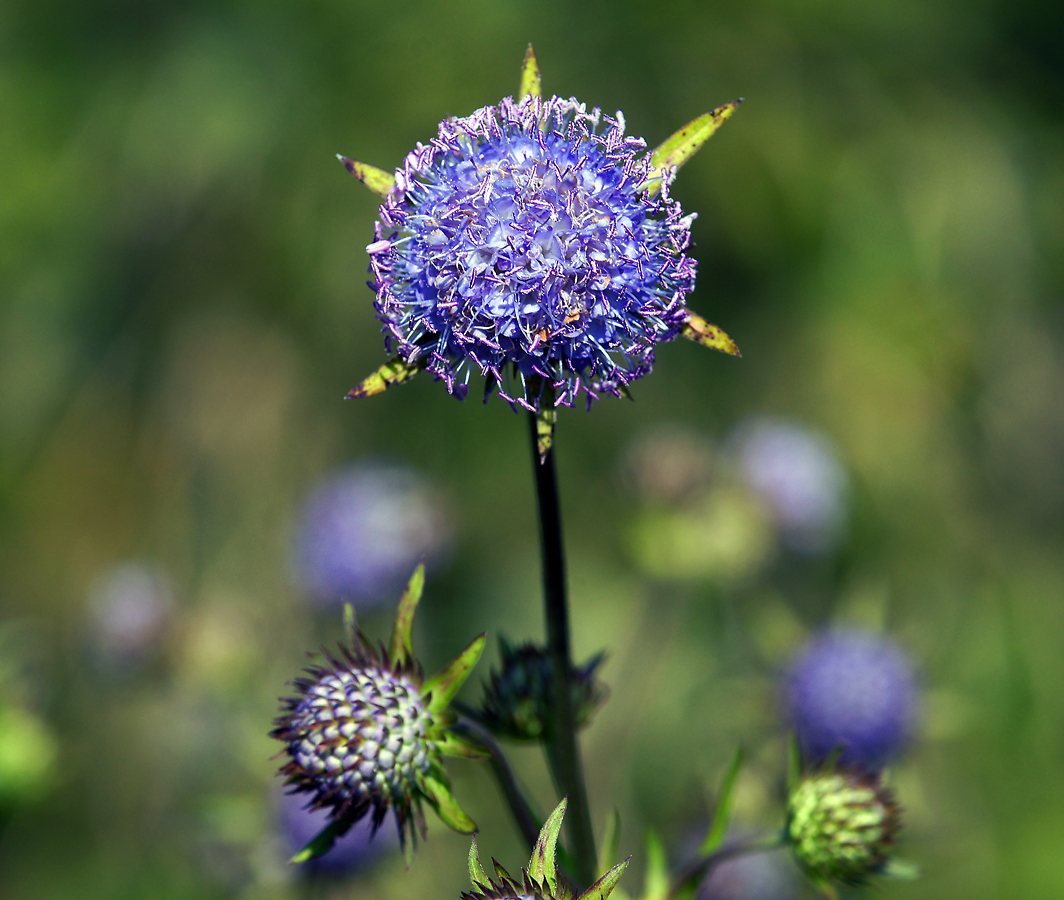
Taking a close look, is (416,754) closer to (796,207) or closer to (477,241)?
(477,241)

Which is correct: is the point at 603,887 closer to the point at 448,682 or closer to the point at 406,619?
the point at 448,682

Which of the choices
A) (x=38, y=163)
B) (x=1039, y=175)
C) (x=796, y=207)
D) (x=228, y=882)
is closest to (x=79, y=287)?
(x=38, y=163)

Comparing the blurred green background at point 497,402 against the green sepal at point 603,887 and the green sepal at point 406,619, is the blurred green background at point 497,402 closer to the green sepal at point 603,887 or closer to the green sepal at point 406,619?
the green sepal at point 406,619

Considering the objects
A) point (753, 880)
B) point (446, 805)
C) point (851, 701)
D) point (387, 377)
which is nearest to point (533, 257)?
point (387, 377)

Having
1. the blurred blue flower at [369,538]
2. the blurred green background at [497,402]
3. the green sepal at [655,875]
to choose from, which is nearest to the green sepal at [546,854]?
the green sepal at [655,875]

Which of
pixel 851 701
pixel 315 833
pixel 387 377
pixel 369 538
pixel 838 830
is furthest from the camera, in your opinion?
pixel 369 538
